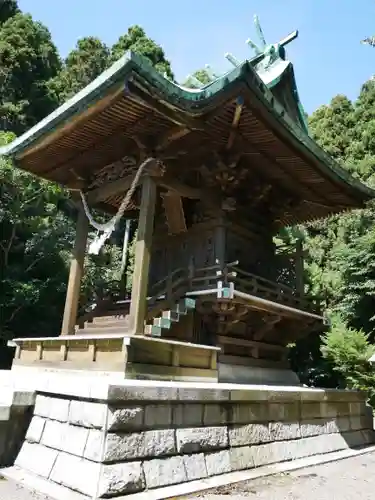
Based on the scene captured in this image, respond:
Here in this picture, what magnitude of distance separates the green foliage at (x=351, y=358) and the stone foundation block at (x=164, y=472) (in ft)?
36.4

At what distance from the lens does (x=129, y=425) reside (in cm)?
482

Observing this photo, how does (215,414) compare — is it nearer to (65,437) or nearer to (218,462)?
(218,462)

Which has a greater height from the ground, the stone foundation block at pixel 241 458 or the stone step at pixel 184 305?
the stone step at pixel 184 305

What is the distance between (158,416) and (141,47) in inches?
1605

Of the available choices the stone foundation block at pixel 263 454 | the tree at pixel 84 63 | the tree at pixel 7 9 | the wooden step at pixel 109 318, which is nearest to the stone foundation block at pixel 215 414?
the stone foundation block at pixel 263 454

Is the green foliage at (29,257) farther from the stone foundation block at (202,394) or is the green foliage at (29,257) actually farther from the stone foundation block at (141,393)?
the stone foundation block at (141,393)

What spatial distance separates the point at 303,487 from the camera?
559cm

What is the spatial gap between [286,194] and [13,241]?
574 inches

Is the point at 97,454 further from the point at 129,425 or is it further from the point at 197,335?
the point at 197,335

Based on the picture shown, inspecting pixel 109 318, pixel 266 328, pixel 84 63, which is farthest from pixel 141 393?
pixel 84 63

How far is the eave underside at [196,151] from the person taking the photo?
23.6 ft

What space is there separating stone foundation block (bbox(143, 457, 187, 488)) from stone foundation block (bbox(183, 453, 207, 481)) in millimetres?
71

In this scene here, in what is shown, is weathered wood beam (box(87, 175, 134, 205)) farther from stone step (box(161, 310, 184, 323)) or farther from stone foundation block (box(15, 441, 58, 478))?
stone foundation block (box(15, 441, 58, 478))

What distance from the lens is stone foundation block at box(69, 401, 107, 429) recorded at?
467cm
